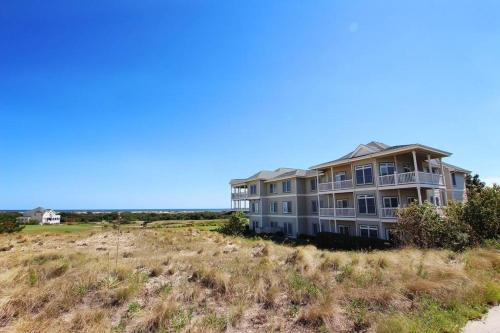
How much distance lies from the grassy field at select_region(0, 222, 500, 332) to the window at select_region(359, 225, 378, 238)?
1292 cm

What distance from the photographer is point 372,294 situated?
7.51 m

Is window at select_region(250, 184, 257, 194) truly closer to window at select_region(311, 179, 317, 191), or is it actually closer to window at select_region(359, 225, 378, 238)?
window at select_region(311, 179, 317, 191)

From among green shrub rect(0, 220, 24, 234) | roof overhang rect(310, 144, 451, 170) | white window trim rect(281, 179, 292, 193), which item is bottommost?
green shrub rect(0, 220, 24, 234)

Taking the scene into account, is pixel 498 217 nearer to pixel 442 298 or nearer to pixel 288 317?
pixel 442 298

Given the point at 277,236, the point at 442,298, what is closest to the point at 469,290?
the point at 442,298

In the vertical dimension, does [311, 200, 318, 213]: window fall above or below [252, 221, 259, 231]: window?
above

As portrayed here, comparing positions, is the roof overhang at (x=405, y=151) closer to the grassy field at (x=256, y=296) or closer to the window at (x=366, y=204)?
the window at (x=366, y=204)

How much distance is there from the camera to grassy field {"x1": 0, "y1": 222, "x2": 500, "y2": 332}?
6.31m

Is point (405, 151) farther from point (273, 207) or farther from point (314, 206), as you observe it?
point (273, 207)

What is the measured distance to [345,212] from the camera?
26688 mm

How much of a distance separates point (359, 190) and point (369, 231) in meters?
3.52

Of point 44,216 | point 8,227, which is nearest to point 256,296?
point 8,227

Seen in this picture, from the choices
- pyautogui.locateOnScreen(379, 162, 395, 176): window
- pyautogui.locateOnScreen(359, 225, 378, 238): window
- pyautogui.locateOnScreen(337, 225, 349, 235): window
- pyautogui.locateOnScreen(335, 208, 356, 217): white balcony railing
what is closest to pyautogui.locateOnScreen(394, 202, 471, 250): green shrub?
pyautogui.locateOnScreen(379, 162, 395, 176): window

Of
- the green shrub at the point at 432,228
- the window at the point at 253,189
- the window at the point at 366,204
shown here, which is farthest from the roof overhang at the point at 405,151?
the window at the point at 253,189
